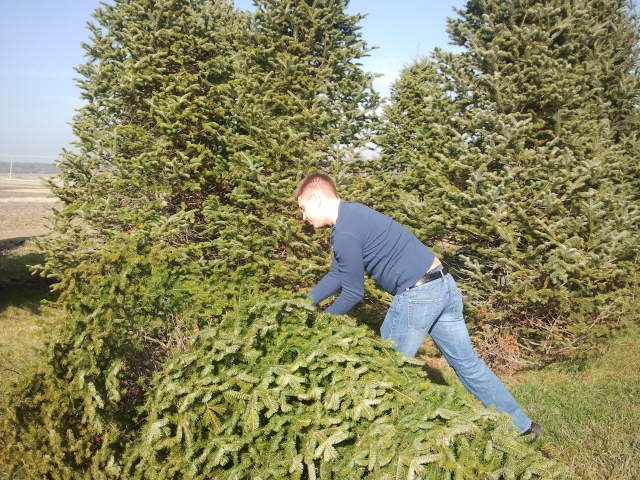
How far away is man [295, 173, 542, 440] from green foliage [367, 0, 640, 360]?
1.95 m

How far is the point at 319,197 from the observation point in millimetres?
2830

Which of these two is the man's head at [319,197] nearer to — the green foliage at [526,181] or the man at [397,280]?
the man at [397,280]

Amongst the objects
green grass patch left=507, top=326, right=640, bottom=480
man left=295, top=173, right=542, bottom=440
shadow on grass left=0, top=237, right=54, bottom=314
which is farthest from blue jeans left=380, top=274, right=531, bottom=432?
shadow on grass left=0, top=237, right=54, bottom=314

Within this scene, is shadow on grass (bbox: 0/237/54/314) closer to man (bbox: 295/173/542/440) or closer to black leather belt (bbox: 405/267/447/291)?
man (bbox: 295/173/542/440)

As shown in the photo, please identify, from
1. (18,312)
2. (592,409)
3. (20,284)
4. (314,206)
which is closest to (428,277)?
(314,206)

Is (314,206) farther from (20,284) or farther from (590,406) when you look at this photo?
(20,284)

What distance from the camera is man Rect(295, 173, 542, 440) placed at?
107 inches

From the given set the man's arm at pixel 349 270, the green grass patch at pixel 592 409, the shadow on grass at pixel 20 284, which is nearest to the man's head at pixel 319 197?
the man's arm at pixel 349 270

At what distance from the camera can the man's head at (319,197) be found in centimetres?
282

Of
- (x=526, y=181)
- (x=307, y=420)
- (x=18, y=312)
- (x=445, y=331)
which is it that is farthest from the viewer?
(x=18, y=312)

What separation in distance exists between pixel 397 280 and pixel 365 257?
0.28 meters

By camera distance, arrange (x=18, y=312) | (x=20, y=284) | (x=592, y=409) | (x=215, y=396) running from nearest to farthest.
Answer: (x=215, y=396) → (x=592, y=409) → (x=18, y=312) → (x=20, y=284)

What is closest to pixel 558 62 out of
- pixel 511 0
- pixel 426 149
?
pixel 511 0

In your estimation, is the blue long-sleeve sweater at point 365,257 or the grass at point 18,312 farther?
the grass at point 18,312
